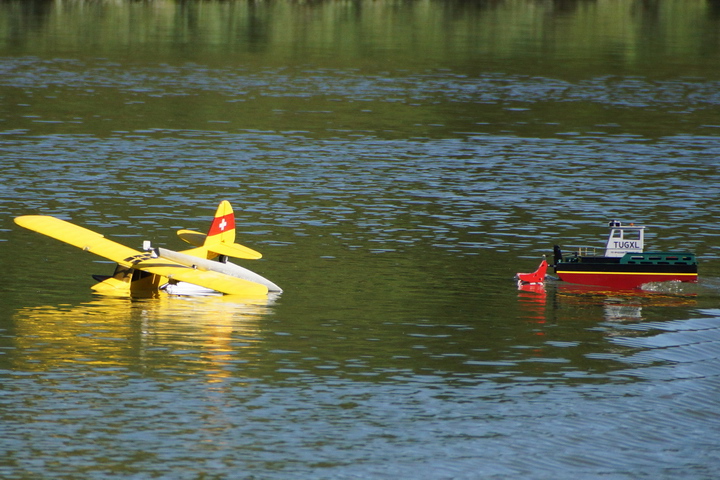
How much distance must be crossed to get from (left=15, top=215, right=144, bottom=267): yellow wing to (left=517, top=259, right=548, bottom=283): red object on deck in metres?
14.6

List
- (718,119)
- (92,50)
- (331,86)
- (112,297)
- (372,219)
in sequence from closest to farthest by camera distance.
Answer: (112,297)
(372,219)
(718,119)
(331,86)
(92,50)

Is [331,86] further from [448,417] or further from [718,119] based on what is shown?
[448,417]

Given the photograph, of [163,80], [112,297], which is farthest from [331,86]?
[112,297]

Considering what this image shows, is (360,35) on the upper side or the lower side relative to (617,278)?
upper

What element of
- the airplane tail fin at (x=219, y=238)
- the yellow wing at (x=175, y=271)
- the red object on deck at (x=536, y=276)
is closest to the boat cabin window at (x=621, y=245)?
the red object on deck at (x=536, y=276)

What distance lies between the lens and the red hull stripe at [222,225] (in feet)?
154

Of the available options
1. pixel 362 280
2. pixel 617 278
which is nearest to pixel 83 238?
pixel 362 280

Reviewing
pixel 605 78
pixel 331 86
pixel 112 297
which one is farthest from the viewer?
pixel 605 78

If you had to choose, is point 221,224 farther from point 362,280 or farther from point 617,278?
point 617,278

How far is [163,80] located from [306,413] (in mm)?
88621

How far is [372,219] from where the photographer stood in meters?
58.8

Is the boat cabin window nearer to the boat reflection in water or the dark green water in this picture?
the boat reflection in water

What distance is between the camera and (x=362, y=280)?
45781mm

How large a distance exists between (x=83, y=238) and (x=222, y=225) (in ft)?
17.8
